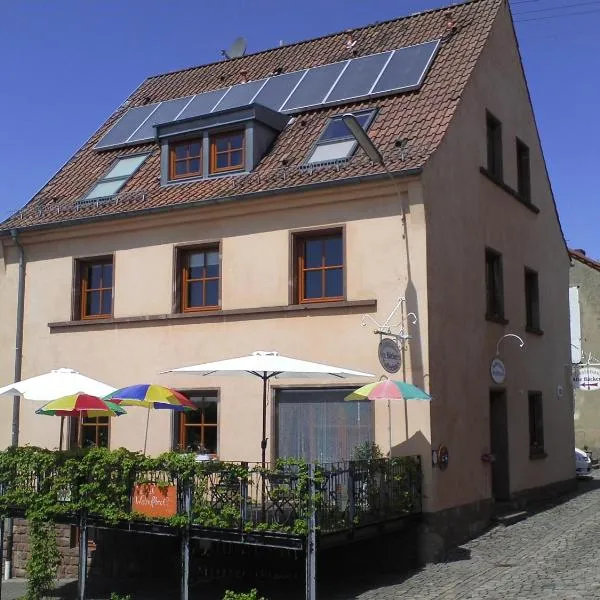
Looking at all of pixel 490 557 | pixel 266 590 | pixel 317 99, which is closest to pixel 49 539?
pixel 266 590

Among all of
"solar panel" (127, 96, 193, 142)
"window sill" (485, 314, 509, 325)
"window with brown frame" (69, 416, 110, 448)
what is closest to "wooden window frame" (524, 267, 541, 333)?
"window sill" (485, 314, 509, 325)

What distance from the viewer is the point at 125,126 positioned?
66.7 ft

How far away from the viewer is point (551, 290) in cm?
2005

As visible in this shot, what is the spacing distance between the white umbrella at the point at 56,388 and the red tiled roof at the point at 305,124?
3.85m

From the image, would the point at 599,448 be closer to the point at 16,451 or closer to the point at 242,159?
the point at 242,159

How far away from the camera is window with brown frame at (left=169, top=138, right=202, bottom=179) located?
1719 cm

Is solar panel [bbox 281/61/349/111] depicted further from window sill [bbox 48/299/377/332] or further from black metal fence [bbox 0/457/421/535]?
black metal fence [bbox 0/457/421/535]

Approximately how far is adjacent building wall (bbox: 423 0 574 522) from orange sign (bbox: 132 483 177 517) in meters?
4.11

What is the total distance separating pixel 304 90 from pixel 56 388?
825 centimetres

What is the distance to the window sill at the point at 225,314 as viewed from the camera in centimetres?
1437

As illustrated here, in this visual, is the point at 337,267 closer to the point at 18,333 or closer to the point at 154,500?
the point at 154,500

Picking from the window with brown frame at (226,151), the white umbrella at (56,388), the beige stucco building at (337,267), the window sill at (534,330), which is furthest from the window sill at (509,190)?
the white umbrella at (56,388)

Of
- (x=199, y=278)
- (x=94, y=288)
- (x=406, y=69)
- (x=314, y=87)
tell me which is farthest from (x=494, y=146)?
(x=94, y=288)

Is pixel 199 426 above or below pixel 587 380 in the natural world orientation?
below
